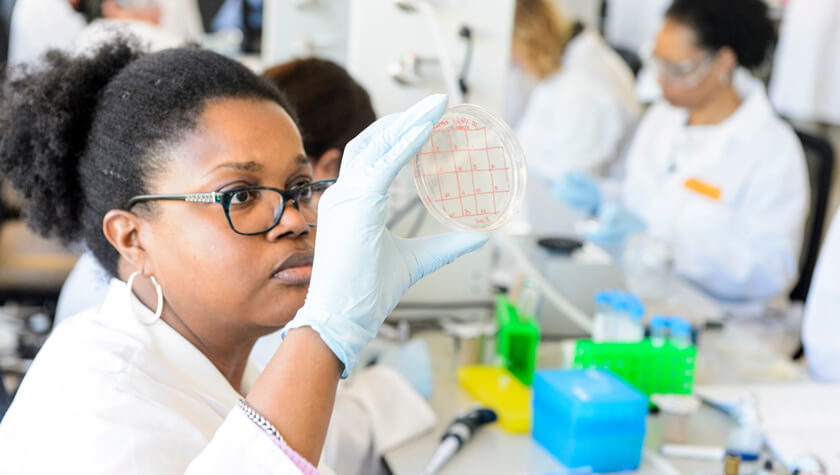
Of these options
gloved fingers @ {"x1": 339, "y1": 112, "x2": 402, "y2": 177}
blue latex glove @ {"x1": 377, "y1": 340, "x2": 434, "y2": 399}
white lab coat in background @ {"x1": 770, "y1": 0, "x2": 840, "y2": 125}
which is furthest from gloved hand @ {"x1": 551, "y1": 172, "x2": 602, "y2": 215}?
gloved fingers @ {"x1": 339, "y1": 112, "x2": 402, "y2": 177}

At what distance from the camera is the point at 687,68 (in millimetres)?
2596

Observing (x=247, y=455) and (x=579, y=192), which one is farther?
(x=579, y=192)

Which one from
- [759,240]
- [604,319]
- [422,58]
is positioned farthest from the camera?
[759,240]

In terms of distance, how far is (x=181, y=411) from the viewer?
912 millimetres

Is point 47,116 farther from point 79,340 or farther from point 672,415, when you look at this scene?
point 672,415

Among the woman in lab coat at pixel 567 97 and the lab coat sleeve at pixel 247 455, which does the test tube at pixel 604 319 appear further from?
the woman in lab coat at pixel 567 97

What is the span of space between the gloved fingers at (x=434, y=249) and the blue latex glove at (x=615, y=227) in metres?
1.47

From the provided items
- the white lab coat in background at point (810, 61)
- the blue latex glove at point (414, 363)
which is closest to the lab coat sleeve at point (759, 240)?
the white lab coat in background at point (810, 61)

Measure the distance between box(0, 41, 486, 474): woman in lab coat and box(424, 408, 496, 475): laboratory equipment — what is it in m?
0.34

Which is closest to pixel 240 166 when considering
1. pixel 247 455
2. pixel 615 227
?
pixel 247 455

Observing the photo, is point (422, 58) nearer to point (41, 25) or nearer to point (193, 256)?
point (193, 256)

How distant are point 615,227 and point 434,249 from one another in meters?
1.53

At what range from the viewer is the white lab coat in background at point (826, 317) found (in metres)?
1.71

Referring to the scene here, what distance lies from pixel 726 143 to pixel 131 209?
7.08 feet
